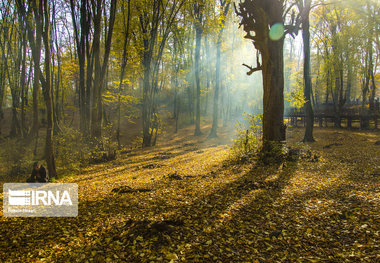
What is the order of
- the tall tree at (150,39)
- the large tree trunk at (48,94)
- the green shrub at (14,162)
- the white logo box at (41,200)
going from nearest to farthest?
the white logo box at (41,200), the large tree trunk at (48,94), the green shrub at (14,162), the tall tree at (150,39)

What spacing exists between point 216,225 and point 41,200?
13.7ft

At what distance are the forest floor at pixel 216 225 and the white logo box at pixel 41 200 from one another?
0.23 meters

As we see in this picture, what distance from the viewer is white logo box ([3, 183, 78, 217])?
3.92 m

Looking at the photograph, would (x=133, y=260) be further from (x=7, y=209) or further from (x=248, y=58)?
(x=248, y=58)

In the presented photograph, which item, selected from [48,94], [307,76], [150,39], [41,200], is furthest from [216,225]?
[150,39]

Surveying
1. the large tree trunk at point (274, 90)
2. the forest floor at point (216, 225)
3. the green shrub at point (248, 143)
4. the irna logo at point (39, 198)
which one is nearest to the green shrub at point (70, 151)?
the irna logo at point (39, 198)

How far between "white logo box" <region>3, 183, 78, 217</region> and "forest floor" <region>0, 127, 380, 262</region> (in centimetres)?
23

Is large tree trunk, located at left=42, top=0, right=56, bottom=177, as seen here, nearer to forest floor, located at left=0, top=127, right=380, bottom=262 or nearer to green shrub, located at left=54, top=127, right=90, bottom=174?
green shrub, located at left=54, top=127, right=90, bottom=174

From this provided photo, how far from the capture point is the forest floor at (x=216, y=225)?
2627 mm

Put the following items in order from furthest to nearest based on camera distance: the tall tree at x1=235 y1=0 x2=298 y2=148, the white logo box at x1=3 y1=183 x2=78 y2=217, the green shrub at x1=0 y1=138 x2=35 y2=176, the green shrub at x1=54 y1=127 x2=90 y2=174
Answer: the green shrub at x1=0 y1=138 x2=35 y2=176
the green shrub at x1=54 y1=127 x2=90 y2=174
the tall tree at x1=235 y1=0 x2=298 y2=148
the white logo box at x1=3 y1=183 x2=78 y2=217

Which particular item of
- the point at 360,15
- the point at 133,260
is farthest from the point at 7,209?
the point at 360,15

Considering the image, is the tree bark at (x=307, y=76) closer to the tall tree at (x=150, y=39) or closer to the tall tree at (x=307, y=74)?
the tall tree at (x=307, y=74)

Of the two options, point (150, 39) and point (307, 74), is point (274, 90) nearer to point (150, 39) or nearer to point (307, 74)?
point (307, 74)

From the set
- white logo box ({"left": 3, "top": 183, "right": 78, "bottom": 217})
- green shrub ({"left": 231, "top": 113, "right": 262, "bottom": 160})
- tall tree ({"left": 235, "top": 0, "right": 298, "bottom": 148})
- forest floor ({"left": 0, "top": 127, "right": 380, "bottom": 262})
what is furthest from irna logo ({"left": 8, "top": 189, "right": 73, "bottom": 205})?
tall tree ({"left": 235, "top": 0, "right": 298, "bottom": 148})
